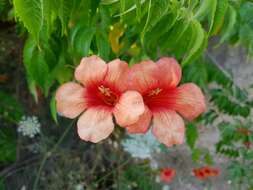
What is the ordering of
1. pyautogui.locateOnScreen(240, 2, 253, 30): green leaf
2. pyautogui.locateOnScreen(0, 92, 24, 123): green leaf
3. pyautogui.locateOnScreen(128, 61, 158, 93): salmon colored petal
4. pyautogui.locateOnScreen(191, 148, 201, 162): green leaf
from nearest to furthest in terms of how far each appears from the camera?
pyautogui.locateOnScreen(128, 61, 158, 93): salmon colored petal, pyautogui.locateOnScreen(240, 2, 253, 30): green leaf, pyautogui.locateOnScreen(0, 92, 24, 123): green leaf, pyautogui.locateOnScreen(191, 148, 201, 162): green leaf

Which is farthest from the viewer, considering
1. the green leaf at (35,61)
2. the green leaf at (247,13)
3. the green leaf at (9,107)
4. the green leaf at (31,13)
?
the green leaf at (9,107)

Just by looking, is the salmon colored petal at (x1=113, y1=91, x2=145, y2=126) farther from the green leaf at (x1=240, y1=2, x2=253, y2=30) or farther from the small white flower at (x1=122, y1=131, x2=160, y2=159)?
the small white flower at (x1=122, y1=131, x2=160, y2=159)

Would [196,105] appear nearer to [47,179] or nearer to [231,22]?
[231,22]

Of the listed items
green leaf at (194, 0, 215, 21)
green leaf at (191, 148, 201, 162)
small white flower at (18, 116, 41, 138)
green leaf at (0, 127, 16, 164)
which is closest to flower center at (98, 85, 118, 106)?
green leaf at (194, 0, 215, 21)

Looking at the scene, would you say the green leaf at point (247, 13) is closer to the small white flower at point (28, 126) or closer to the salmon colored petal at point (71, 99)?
the salmon colored petal at point (71, 99)

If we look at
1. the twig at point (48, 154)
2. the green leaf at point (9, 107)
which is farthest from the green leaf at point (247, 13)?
the twig at point (48, 154)

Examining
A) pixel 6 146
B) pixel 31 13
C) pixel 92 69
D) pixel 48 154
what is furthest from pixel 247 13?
pixel 48 154

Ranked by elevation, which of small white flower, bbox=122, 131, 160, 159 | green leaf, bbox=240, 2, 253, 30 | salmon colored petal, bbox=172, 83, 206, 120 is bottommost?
small white flower, bbox=122, 131, 160, 159

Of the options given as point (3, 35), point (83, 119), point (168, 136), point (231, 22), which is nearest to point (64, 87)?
point (83, 119)
